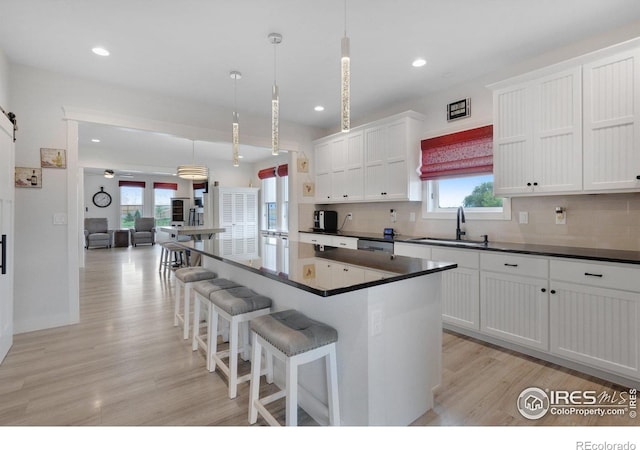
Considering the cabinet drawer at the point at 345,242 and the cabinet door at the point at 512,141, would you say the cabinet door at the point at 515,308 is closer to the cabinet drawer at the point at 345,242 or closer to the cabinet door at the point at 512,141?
the cabinet door at the point at 512,141

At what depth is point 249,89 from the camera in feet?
12.5

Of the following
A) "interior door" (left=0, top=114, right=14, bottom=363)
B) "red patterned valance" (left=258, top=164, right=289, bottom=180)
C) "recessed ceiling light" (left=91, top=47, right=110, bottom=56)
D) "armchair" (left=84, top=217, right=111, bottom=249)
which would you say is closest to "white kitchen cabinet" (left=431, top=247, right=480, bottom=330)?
"recessed ceiling light" (left=91, top=47, right=110, bottom=56)

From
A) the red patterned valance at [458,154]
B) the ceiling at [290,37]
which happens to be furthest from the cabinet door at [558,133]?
the red patterned valance at [458,154]

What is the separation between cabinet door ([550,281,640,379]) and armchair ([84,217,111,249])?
11.7 metres

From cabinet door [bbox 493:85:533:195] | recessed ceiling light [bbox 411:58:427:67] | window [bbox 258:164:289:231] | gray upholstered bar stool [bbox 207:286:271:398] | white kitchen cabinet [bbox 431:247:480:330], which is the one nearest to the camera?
gray upholstered bar stool [bbox 207:286:271:398]

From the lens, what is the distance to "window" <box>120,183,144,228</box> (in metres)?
11.4

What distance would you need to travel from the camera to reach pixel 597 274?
2223 millimetres

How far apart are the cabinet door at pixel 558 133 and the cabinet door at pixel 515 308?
84 centimetres

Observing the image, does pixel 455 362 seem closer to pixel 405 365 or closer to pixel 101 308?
pixel 405 365

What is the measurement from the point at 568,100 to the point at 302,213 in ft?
12.2

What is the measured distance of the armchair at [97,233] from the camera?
1012cm

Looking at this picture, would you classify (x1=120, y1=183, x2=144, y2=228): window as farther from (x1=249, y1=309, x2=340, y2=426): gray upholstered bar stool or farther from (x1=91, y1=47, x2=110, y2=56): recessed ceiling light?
(x1=249, y1=309, x2=340, y2=426): gray upholstered bar stool

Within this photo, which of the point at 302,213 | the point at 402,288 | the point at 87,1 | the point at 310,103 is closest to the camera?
the point at 402,288
